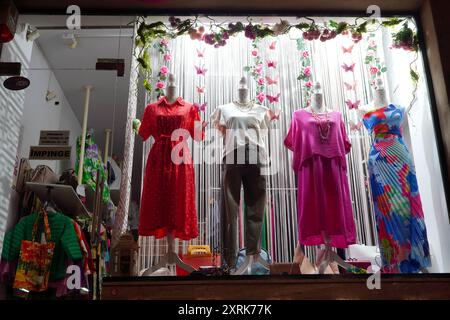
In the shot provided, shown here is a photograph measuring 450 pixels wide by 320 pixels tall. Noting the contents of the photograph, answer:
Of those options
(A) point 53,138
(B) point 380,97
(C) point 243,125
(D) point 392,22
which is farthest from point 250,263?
(D) point 392,22

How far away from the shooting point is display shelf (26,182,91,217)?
137 inches

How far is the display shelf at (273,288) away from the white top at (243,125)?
89 cm

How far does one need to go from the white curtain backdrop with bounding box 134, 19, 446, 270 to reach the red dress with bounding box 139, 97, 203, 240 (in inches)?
7.7

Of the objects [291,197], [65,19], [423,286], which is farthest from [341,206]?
[65,19]

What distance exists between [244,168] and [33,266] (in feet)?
4.87

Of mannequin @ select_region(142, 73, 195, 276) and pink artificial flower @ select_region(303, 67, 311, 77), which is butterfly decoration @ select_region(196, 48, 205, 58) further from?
mannequin @ select_region(142, 73, 195, 276)

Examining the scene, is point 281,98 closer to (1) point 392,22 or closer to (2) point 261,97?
(2) point 261,97

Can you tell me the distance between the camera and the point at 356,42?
11.8 ft

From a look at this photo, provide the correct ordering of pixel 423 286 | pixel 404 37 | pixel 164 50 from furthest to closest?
pixel 164 50
pixel 404 37
pixel 423 286

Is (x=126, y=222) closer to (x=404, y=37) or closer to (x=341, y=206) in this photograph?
(x=341, y=206)

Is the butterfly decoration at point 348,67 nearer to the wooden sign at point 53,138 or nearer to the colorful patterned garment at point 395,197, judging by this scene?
the colorful patterned garment at point 395,197

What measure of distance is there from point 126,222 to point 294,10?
1.79 metres

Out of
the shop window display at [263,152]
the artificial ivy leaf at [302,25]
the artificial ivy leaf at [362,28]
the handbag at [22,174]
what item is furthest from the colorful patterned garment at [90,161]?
the artificial ivy leaf at [362,28]

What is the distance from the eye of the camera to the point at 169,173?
10.5ft
